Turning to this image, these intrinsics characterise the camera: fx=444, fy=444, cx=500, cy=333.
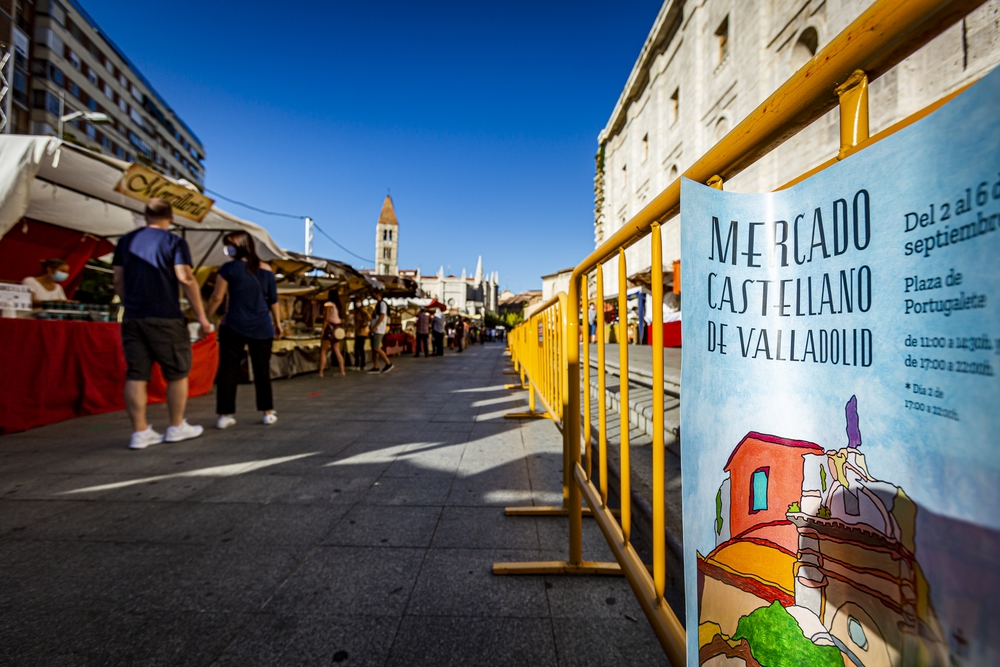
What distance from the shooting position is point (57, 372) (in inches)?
177

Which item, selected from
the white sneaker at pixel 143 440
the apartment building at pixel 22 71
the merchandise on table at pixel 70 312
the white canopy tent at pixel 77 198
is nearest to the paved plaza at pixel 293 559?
the white sneaker at pixel 143 440

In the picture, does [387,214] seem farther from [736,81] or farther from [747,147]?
[747,147]

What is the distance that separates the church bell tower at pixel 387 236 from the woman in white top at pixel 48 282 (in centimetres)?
7672

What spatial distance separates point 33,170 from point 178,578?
12.1 feet

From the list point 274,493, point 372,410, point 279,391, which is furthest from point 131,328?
point 279,391

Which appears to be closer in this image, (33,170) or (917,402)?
(917,402)

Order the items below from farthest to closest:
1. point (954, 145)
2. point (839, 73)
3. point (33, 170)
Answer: point (33, 170), point (839, 73), point (954, 145)

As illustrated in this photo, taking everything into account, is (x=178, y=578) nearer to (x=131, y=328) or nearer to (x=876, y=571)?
(x=876, y=571)

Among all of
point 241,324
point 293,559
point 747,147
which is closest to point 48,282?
point 241,324

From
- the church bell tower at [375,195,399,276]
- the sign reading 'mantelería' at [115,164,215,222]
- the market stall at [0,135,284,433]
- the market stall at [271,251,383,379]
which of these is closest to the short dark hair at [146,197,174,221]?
the market stall at [0,135,284,433]

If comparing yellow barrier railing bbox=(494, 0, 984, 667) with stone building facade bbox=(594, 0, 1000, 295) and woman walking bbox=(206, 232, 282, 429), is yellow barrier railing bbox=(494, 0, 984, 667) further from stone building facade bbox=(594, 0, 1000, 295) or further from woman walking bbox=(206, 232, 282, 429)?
woman walking bbox=(206, 232, 282, 429)

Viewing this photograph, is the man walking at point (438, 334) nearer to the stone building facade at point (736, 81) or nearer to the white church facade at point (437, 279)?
the stone building facade at point (736, 81)

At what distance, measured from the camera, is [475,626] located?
1488 mm

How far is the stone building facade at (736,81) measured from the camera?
743cm
